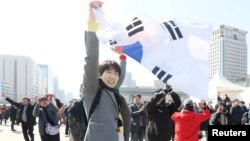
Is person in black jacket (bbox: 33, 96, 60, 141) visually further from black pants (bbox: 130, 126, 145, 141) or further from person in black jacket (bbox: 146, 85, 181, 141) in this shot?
black pants (bbox: 130, 126, 145, 141)

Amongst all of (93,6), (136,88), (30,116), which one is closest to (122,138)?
(93,6)

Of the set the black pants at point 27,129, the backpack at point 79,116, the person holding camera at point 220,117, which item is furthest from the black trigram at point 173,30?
the black pants at point 27,129

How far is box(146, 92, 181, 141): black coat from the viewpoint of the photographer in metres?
7.26

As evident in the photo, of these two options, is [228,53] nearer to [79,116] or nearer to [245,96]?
[245,96]

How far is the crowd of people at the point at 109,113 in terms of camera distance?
3.64 meters

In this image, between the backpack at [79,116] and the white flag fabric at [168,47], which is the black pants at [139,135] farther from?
the white flag fabric at [168,47]

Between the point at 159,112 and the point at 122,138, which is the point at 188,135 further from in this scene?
the point at 122,138

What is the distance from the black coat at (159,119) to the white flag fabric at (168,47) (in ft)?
4.33

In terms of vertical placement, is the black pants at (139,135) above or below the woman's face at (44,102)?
below

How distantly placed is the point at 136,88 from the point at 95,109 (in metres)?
91.6

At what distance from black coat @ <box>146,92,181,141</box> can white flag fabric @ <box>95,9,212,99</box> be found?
4.33 feet

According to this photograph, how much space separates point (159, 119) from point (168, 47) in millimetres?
1775

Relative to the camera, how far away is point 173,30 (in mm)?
6211

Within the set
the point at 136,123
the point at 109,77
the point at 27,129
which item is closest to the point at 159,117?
the point at 109,77
